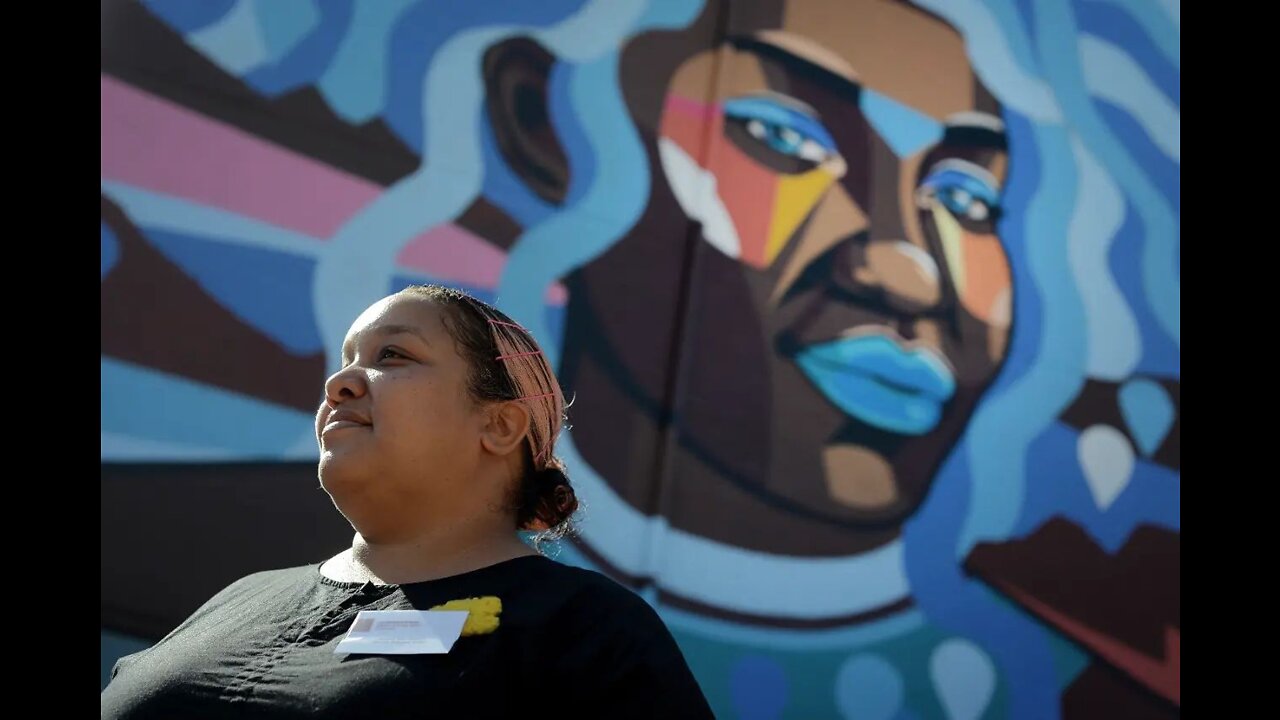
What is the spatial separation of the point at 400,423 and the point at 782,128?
9.84 feet

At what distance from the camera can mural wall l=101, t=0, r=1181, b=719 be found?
3385 millimetres

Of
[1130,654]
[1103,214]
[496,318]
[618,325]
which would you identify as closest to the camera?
[496,318]

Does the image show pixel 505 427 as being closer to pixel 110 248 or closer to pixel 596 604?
pixel 596 604

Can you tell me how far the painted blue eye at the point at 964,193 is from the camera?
4.59 m

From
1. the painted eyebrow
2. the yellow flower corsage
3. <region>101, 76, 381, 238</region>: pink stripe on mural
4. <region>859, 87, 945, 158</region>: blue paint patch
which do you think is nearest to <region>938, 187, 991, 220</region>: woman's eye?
<region>859, 87, 945, 158</region>: blue paint patch

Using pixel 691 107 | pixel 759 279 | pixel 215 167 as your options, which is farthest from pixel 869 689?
pixel 215 167

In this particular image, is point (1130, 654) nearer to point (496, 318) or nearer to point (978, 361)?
point (978, 361)

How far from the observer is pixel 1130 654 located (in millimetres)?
4477

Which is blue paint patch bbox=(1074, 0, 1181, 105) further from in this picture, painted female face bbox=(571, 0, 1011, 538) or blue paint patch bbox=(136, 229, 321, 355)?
blue paint patch bbox=(136, 229, 321, 355)

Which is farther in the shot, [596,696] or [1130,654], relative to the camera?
[1130,654]

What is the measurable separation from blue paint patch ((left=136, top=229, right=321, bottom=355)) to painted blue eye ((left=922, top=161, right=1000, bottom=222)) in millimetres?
2489
